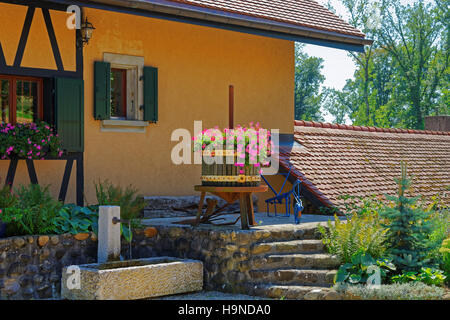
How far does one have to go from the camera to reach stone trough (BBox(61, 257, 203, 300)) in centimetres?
714

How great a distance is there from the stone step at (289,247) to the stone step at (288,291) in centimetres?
47

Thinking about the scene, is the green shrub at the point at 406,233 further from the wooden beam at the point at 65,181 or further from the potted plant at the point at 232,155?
the wooden beam at the point at 65,181

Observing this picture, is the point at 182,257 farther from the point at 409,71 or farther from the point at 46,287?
the point at 409,71

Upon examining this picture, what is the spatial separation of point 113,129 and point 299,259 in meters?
3.78

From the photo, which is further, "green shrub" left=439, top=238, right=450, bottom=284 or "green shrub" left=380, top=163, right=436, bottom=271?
"green shrub" left=380, top=163, right=436, bottom=271

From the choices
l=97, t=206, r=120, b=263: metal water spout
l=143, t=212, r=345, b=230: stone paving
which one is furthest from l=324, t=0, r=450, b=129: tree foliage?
l=97, t=206, r=120, b=263: metal water spout

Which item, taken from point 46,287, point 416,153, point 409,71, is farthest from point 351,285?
point 409,71

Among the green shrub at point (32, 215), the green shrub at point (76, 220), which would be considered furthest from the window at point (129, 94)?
the green shrub at point (32, 215)

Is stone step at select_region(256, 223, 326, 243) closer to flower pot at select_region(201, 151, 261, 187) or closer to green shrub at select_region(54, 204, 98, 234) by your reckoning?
flower pot at select_region(201, 151, 261, 187)

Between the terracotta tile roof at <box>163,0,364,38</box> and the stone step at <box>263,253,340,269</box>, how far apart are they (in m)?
4.40

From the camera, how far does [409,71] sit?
34344 mm

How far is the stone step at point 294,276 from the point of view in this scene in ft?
25.5

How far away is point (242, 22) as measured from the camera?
35.2 feet
